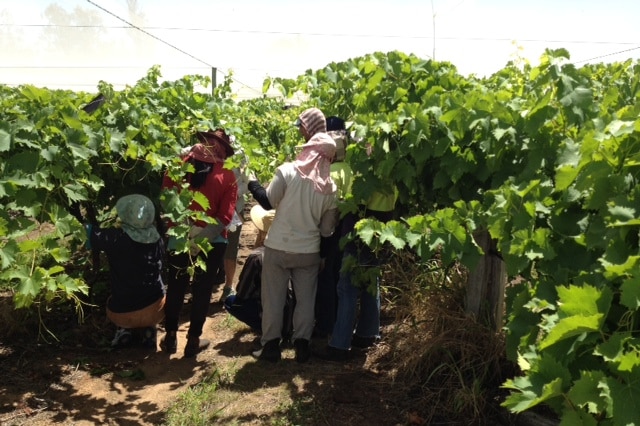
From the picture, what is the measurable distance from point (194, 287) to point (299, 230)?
0.96m

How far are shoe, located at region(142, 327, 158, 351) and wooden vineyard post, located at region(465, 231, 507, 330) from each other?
2.31 metres

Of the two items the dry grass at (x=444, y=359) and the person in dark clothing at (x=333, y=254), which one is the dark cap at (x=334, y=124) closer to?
the person in dark clothing at (x=333, y=254)

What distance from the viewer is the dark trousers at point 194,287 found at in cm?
455

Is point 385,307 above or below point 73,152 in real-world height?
below

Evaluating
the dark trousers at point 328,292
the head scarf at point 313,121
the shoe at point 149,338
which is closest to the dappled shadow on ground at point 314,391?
the dark trousers at point 328,292

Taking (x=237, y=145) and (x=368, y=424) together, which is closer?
(x=368, y=424)

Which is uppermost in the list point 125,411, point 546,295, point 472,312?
point 546,295

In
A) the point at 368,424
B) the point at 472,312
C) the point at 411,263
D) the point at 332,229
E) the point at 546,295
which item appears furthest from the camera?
the point at 411,263

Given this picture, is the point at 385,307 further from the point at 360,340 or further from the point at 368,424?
the point at 368,424

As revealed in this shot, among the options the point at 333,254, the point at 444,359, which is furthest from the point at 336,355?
the point at 444,359

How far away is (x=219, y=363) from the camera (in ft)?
14.8

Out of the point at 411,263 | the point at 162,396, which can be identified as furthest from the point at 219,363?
the point at 411,263

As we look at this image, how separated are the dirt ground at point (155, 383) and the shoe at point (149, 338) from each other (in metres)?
0.07

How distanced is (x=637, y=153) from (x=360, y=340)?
3.08 metres
